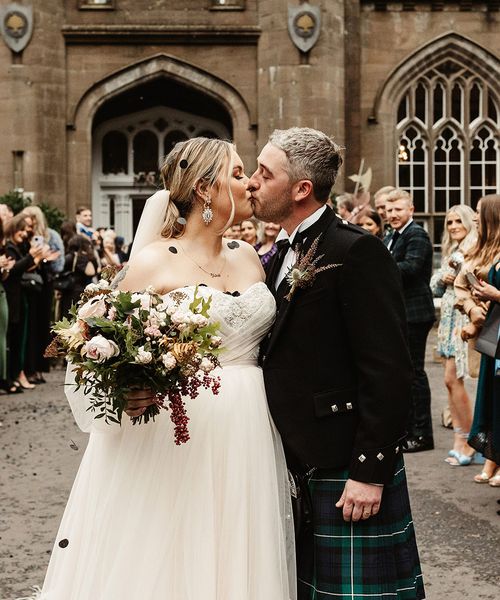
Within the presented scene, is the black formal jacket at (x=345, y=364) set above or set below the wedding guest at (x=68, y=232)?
below

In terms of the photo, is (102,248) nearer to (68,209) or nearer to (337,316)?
(68,209)

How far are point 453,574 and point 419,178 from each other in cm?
1822

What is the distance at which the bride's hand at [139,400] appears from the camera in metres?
3.24

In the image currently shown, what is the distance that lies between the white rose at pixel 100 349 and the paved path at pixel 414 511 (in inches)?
30.6

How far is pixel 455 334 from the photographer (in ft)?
27.3

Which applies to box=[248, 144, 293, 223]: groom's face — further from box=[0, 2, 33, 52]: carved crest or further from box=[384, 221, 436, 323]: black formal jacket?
box=[0, 2, 33, 52]: carved crest

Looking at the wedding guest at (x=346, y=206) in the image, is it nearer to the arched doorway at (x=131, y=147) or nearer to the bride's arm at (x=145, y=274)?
the bride's arm at (x=145, y=274)

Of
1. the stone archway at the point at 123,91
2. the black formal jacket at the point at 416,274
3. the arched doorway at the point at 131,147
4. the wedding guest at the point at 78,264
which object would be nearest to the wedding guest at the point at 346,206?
the black formal jacket at the point at 416,274

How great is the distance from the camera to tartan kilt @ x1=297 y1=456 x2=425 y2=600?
11.0ft

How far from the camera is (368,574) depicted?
3346 mm

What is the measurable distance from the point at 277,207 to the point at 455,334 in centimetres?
514

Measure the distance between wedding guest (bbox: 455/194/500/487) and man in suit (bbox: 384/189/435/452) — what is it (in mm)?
881

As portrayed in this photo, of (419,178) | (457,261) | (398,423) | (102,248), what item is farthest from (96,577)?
(419,178)

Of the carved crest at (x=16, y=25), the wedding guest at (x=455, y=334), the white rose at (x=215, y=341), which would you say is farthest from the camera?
the carved crest at (x=16, y=25)
